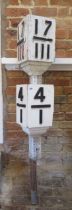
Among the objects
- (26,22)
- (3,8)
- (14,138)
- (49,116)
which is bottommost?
(14,138)

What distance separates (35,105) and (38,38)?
39 centimetres

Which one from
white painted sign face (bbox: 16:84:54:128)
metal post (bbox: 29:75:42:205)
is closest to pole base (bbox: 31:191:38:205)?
metal post (bbox: 29:75:42:205)

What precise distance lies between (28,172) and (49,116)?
624 mm

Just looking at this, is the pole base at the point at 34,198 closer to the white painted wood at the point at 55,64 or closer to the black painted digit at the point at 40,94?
the black painted digit at the point at 40,94

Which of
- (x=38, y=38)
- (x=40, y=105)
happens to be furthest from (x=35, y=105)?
(x=38, y=38)

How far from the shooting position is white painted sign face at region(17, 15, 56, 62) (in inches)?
63.9

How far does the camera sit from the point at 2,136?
208cm

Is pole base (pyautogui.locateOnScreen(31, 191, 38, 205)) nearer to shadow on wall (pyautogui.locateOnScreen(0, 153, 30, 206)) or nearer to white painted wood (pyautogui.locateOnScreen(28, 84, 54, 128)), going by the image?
shadow on wall (pyautogui.locateOnScreen(0, 153, 30, 206))

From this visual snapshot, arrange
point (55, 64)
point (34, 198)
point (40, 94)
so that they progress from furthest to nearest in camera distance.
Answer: point (34, 198) < point (55, 64) < point (40, 94)

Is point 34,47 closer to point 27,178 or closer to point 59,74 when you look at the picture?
point 59,74

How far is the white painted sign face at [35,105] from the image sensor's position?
162 centimetres

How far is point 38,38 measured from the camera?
5.41 feet

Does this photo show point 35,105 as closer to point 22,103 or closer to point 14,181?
point 22,103

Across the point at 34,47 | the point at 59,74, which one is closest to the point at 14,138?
the point at 59,74
